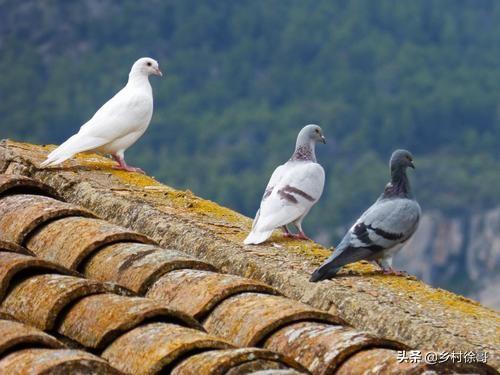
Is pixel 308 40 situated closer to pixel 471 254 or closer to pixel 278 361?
pixel 471 254

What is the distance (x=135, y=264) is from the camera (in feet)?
31.7

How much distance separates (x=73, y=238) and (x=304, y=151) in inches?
144

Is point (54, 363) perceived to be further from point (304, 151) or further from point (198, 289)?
point (304, 151)

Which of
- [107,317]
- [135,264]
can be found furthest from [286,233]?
[107,317]

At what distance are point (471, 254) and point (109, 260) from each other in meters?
129

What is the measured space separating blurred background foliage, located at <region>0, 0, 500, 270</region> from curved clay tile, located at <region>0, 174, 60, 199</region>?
135 metres

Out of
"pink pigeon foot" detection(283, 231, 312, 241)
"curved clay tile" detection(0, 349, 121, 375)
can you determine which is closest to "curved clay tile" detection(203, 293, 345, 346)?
"curved clay tile" detection(0, 349, 121, 375)

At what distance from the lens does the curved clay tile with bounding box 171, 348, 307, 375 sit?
7.40m

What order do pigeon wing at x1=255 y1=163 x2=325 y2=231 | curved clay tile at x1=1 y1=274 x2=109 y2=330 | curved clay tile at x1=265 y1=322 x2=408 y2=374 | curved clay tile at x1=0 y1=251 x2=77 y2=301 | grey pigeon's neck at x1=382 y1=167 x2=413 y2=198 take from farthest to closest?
pigeon wing at x1=255 y1=163 x2=325 y2=231 < grey pigeon's neck at x1=382 y1=167 x2=413 y2=198 < curved clay tile at x1=0 y1=251 x2=77 y2=301 < curved clay tile at x1=1 y1=274 x2=109 y2=330 < curved clay tile at x1=265 y1=322 x2=408 y2=374

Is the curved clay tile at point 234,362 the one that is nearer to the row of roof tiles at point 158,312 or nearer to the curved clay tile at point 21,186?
the row of roof tiles at point 158,312

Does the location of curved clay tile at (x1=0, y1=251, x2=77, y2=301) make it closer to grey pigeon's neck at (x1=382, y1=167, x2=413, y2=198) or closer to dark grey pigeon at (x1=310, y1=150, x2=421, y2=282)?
dark grey pigeon at (x1=310, y1=150, x2=421, y2=282)

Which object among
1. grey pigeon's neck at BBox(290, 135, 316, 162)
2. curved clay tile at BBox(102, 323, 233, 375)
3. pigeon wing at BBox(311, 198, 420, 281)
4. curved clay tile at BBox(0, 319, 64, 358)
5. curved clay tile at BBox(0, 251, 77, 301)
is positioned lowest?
curved clay tile at BBox(0, 319, 64, 358)

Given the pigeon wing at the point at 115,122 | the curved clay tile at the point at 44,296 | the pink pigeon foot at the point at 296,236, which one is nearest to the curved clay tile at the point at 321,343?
the curved clay tile at the point at 44,296

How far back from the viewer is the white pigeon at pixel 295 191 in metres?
12.4
